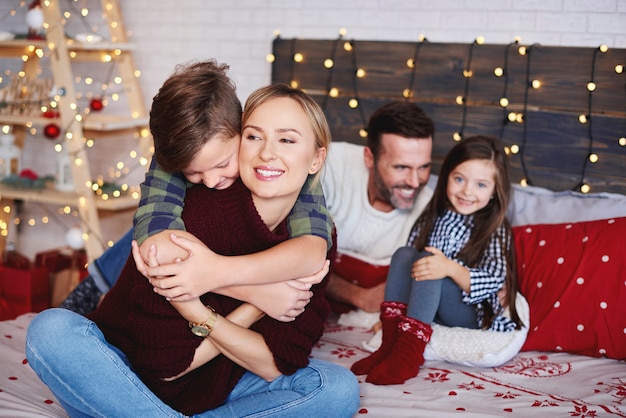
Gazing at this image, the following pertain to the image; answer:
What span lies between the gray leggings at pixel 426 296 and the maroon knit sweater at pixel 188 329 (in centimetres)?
43

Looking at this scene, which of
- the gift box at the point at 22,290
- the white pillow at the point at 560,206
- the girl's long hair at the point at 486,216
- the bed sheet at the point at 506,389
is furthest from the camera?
the gift box at the point at 22,290

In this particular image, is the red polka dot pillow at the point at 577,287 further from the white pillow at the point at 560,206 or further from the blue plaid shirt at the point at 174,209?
the blue plaid shirt at the point at 174,209

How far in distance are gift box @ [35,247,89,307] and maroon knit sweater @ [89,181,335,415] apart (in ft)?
6.27

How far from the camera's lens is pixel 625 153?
255 cm

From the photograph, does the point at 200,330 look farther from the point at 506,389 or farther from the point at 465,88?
the point at 465,88

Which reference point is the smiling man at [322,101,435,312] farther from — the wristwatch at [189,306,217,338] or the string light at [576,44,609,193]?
the wristwatch at [189,306,217,338]

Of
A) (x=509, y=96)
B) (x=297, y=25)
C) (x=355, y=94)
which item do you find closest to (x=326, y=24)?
(x=297, y=25)

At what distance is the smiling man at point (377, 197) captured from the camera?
236 cm

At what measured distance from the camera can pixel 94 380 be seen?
1431mm

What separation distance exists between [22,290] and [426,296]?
2.19m

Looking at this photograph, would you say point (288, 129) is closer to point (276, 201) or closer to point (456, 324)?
point (276, 201)

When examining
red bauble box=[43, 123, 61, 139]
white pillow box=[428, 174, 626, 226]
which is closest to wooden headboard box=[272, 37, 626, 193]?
white pillow box=[428, 174, 626, 226]

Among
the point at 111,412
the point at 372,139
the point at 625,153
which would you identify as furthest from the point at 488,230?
the point at 111,412

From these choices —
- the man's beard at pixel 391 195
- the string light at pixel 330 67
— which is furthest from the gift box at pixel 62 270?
the man's beard at pixel 391 195
